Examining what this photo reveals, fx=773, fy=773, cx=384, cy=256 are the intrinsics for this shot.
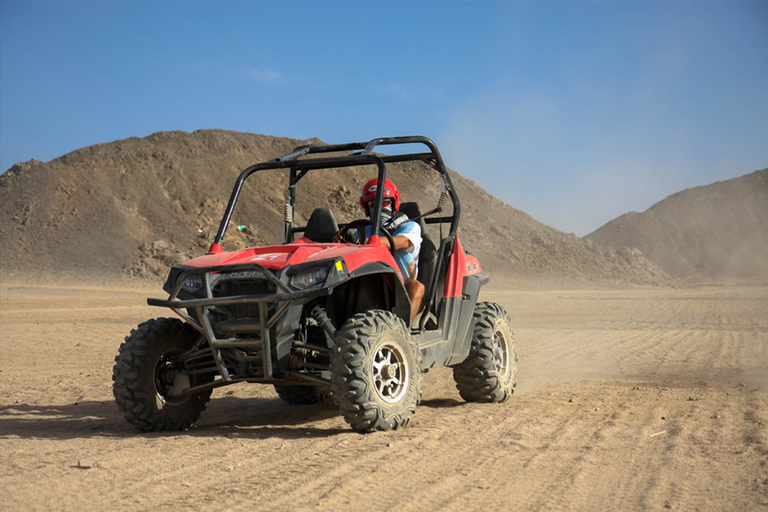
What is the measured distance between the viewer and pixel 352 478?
15.6ft

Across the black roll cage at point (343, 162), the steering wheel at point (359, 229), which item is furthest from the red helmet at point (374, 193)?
the black roll cage at point (343, 162)

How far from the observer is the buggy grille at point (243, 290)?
20.1 ft

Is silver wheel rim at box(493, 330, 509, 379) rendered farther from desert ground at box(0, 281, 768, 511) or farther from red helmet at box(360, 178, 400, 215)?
red helmet at box(360, 178, 400, 215)

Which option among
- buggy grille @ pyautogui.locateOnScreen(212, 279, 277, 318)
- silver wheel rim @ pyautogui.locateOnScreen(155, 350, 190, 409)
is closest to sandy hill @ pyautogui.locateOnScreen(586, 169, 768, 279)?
silver wheel rim @ pyautogui.locateOnScreen(155, 350, 190, 409)

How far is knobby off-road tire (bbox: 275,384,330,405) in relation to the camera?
838 centimetres

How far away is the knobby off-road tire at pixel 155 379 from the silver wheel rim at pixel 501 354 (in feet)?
10.2

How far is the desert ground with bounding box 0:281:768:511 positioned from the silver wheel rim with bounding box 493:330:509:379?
16.4 inches

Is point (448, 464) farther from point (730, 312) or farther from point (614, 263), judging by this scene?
point (614, 263)

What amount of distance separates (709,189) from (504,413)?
118 meters

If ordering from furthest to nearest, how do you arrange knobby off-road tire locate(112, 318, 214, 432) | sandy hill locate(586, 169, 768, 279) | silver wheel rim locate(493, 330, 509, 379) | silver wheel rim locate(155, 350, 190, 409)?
sandy hill locate(586, 169, 768, 279) < silver wheel rim locate(493, 330, 509, 379) < silver wheel rim locate(155, 350, 190, 409) < knobby off-road tire locate(112, 318, 214, 432)

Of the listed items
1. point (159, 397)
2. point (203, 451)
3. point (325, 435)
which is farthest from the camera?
point (159, 397)

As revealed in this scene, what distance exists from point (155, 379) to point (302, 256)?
1.75 metres

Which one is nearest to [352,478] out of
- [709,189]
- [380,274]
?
[380,274]

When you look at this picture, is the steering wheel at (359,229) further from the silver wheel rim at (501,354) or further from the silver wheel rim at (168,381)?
the silver wheel rim at (168,381)
